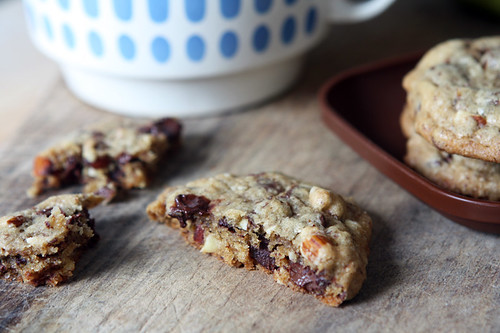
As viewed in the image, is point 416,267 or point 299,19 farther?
point 299,19

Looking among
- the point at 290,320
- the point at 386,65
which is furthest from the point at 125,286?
the point at 386,65

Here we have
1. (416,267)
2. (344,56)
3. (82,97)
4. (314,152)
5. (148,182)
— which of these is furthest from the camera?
(344,56)

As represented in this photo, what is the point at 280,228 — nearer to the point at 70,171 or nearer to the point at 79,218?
the point at 79,218

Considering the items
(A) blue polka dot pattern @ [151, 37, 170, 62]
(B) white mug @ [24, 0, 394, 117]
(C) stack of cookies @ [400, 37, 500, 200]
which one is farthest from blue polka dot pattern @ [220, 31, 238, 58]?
(C) stack of cookies @ [400, 37, 500, 200]

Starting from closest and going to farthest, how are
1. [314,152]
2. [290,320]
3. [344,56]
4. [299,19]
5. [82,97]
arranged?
[290,320]
[314,152]
[299,19]
[82,97]
[344,56]

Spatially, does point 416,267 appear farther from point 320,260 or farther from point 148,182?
point 148,182
